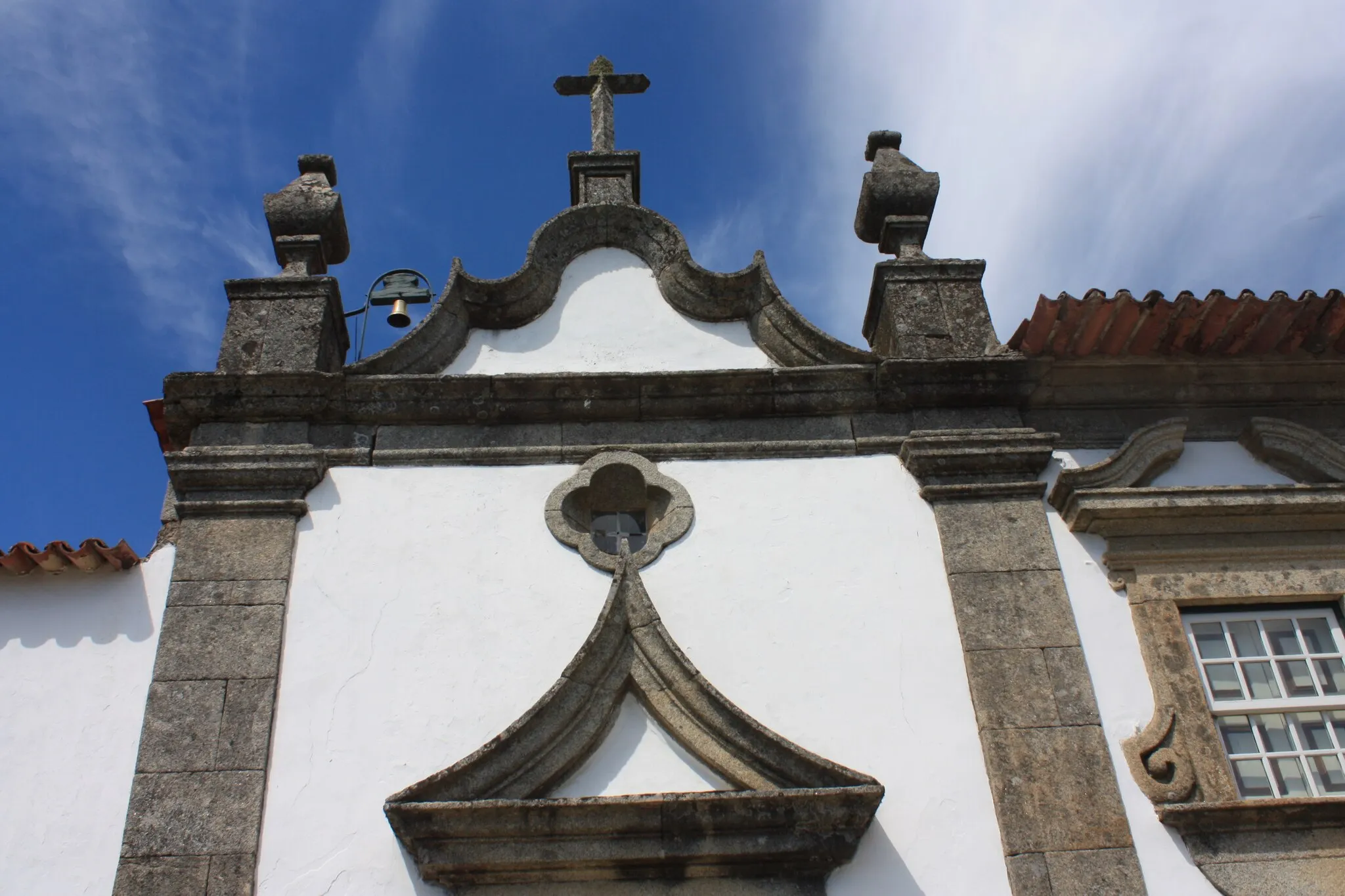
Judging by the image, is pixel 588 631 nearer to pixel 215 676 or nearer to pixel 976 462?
pixel 215 676

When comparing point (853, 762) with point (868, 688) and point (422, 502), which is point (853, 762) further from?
point (422, 502)

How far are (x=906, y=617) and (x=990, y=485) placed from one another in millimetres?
793

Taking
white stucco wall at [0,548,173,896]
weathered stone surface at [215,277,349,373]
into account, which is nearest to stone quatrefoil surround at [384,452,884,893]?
white stucco wall at [0,548,173,896]

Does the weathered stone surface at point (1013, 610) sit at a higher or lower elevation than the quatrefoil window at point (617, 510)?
lower

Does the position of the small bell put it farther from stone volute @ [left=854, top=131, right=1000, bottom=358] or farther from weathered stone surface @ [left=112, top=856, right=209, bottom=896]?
weathered stone surface @ [left=112, top=856, right=209, bottom=896]

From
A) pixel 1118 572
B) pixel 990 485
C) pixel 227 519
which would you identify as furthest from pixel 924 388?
pixel 227 519

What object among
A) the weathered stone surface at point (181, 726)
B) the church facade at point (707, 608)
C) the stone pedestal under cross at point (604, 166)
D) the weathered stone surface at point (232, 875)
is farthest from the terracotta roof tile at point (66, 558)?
the stone pedestal under cross at point (604, 166)

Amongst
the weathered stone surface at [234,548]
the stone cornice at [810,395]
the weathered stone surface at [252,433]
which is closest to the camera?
the weathered stone surface at [234,548]

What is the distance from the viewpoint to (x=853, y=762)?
4848 millimetres

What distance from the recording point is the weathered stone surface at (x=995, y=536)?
537cm

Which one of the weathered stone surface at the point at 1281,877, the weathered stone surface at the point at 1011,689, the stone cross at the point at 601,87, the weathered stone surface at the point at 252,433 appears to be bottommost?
the weathered stone surface at the point at 1281,877

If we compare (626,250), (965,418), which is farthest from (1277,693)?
(626,250)

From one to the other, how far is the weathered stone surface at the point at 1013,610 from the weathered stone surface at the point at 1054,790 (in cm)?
39

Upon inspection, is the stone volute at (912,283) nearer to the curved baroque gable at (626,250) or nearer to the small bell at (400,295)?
the curved baroque gable at (626,250)
